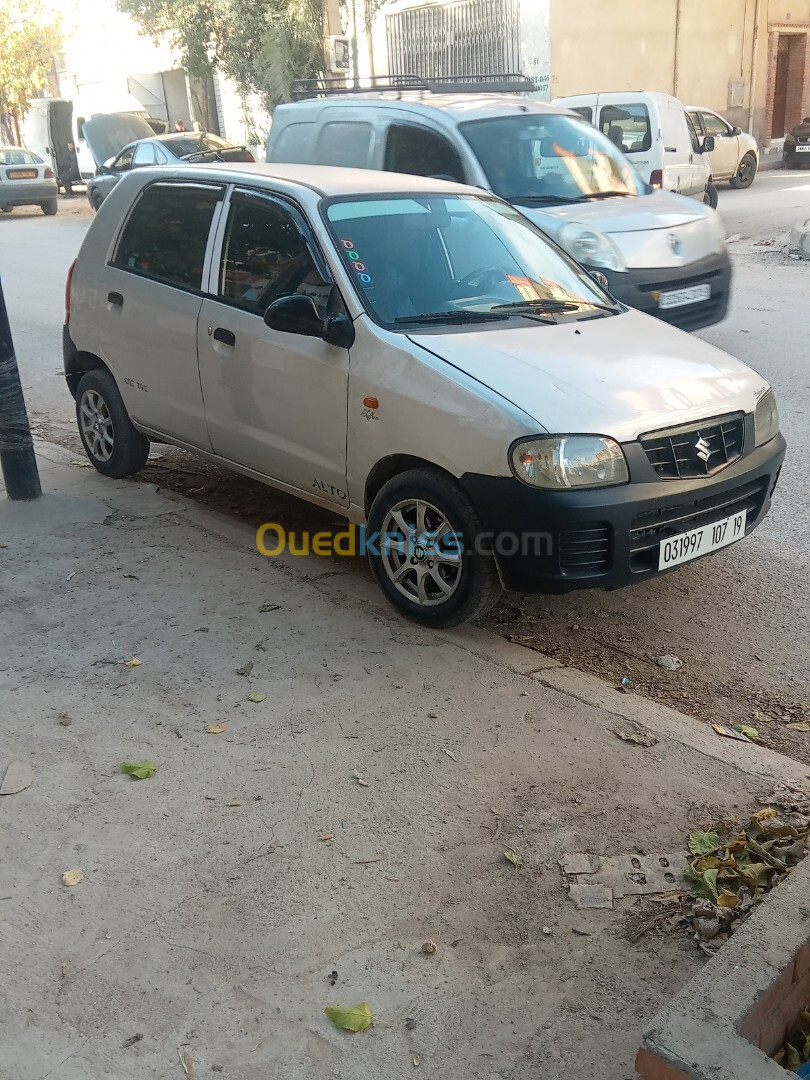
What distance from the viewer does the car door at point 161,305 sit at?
216 inches

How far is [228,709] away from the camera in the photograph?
13.3 ft

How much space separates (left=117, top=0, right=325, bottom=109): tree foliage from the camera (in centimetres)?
2419

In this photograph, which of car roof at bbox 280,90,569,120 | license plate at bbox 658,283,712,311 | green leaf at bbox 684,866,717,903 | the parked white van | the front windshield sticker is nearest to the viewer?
green leaf at bbox 684,866,717,903

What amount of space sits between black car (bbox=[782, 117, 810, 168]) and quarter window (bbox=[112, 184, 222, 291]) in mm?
26174

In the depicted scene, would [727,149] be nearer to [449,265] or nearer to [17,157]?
[17,157]

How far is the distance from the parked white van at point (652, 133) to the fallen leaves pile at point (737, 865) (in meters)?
14.0

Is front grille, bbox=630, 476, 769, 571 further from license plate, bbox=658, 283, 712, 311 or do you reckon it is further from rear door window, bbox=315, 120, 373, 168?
rear door window, bbox=315, 120, 373, 168

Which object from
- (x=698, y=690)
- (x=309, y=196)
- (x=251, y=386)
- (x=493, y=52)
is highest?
(x=493, y=52)

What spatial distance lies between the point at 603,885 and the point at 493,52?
25.9 meters

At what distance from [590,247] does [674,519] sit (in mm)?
4728

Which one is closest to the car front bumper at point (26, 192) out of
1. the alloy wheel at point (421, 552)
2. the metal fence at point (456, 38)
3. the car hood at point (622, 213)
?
the metal fence at point (456, 38)

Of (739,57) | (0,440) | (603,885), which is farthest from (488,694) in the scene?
(739,57)

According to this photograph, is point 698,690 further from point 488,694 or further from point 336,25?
point 336,25

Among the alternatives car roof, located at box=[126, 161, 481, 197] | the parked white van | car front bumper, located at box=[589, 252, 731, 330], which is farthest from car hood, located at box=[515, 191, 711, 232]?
the parked white van
